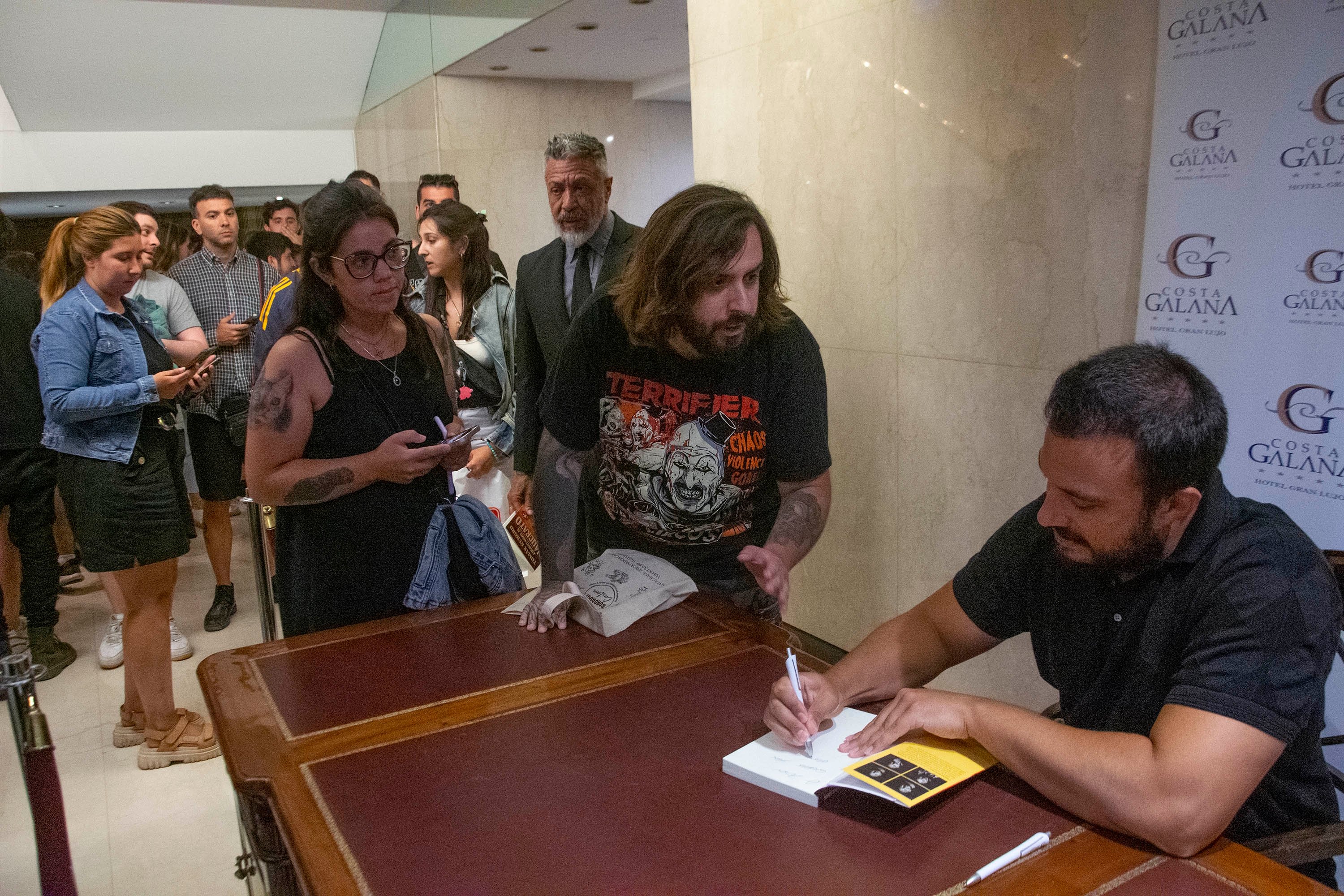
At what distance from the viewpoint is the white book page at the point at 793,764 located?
1270 millimetres

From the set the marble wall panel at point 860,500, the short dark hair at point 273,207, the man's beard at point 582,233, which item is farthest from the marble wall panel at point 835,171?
the short dark hair at point 273,207

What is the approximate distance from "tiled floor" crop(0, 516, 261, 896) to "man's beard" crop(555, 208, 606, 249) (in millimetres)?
1905

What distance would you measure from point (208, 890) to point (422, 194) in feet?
10.5

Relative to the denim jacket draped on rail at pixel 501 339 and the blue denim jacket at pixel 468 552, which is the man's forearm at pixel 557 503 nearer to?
the blue denim jacket at pixel 468 552

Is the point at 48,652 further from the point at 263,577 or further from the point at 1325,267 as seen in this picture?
the point at 1325,267

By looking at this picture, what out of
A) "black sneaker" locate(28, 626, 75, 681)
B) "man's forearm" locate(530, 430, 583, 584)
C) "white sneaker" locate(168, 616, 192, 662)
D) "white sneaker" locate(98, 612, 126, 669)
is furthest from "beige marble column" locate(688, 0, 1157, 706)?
"black sneaker" locate(28, 626, 75, 681)

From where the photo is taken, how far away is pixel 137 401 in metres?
3.20

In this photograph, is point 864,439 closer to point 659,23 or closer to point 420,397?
point 420,397

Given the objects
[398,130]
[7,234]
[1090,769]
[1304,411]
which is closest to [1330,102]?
[1304,411]

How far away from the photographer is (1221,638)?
122cm

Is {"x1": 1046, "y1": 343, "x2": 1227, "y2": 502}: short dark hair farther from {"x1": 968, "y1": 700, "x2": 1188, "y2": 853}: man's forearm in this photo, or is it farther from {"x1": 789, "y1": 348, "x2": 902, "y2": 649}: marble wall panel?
{"x1": 789, "y1": 348, "x2": 902, "y2": 649}: marble wall panel

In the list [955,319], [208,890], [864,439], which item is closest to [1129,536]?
[955,319]

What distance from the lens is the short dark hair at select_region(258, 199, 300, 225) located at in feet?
13.8

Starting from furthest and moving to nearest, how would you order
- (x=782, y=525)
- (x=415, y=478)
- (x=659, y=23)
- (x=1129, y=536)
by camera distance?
(x=659, y=23)
(x=415, y=478)
(x=782, y=525)
(x=1129, y=536)
